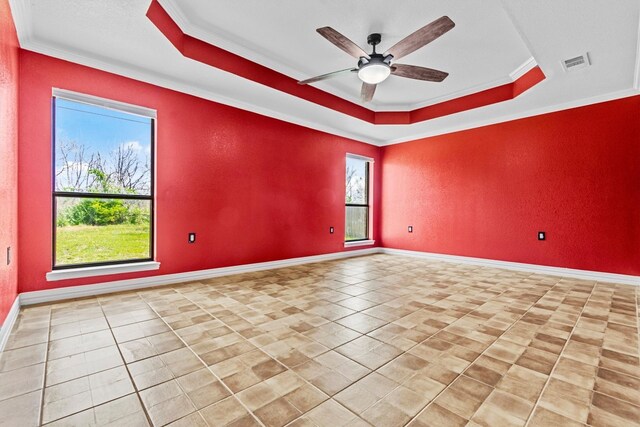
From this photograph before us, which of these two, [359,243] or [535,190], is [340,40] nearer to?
[535,190]

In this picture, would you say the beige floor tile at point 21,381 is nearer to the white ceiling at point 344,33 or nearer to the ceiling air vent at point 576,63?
the white ceiling at point 344,33

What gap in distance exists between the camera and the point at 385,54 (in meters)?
2.96

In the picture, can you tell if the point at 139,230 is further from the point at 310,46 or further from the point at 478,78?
the point at 478,78

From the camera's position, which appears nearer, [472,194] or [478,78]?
[478,78]

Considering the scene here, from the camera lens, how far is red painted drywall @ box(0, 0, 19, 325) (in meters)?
2.16

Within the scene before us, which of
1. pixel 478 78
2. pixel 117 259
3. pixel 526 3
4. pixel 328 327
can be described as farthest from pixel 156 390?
pixel 478 78

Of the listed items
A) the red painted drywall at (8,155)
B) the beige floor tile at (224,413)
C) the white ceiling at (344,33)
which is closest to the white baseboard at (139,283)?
the red painted drywall at (8,155)

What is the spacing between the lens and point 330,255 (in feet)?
18.5

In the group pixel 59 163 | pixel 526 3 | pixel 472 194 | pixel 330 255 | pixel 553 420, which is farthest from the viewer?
pixel 330 255

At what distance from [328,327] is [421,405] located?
1041mm

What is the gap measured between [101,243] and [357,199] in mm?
4689

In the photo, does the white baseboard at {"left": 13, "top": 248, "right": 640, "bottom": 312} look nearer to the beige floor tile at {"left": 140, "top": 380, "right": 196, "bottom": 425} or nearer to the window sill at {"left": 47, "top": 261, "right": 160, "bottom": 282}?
the window sill at {"left": 47, "top": 261, "right": 160, "bottom": 282}

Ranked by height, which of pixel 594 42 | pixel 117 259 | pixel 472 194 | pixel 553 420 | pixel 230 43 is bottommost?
pixel 553 420

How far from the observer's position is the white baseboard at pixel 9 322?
1986 mm
